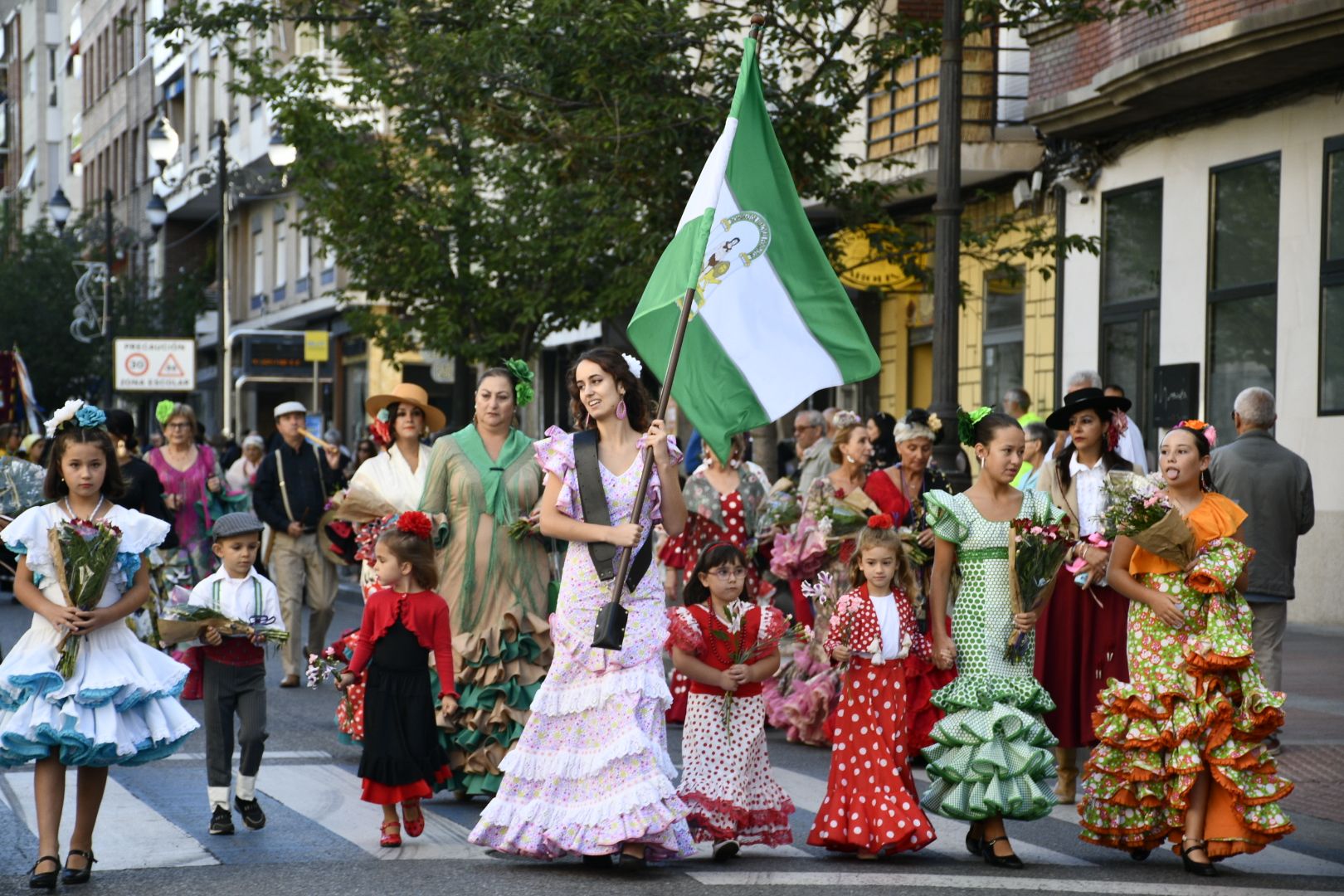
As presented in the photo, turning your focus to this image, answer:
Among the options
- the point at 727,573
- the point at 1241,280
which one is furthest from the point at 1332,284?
the point at 727,573

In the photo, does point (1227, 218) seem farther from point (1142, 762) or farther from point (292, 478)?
point (1142, 762)

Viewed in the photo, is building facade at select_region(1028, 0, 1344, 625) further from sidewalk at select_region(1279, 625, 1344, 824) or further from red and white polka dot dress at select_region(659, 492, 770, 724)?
red and white polka dot dress at select_region(659, 492, 770, 724)

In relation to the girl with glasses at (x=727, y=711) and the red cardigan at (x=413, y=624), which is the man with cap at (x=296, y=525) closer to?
the red cardigan at (x=413, y=624)

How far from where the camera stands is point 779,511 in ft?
39.8

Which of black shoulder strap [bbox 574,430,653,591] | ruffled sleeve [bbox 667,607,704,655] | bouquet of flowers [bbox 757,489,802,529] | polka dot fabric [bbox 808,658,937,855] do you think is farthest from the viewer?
bouquet of flowers [bbox 757,489,802,529]

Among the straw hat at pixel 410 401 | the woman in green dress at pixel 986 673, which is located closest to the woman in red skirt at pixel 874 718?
the woman in green dress at pixel 986 673

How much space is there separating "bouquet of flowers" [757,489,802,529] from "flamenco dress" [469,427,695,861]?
4820mm

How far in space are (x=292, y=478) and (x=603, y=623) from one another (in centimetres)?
799

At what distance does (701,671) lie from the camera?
772cm

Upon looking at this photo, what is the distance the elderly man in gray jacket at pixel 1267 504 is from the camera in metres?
10.7

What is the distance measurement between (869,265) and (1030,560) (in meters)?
15.2

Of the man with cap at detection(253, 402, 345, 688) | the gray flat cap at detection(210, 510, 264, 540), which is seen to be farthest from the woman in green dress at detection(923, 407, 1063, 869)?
the man with cap at detection(253, 402, 345, 688)

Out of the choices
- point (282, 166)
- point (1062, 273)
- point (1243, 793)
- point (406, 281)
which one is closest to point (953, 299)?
point (1243, 793)

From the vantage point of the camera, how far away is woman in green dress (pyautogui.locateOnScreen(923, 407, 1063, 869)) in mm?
7449
